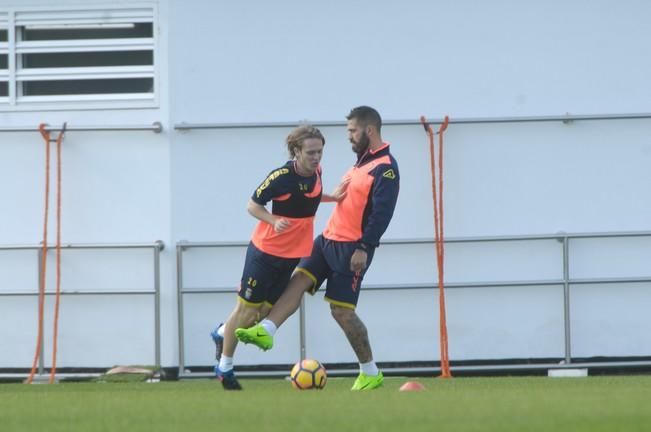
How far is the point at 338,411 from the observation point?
24.3ft

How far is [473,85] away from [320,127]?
1353mm

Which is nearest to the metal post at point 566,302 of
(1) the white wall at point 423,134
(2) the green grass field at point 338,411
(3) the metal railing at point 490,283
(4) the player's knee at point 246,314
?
(3) the metal railing at point 490,283

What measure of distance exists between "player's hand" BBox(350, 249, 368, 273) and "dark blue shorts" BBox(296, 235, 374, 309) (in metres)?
0.07

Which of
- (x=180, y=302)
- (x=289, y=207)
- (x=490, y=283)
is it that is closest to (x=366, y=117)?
(x=289, y=207)

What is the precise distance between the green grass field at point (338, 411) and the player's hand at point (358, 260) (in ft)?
3.66

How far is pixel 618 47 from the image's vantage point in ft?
42.7

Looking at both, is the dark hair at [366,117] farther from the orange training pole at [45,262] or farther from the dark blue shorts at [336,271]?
the orange training pole at [45,262]

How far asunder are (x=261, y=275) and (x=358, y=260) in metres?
0.69

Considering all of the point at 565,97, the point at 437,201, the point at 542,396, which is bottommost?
the point at 542,396

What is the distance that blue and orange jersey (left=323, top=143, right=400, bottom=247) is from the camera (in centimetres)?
1036

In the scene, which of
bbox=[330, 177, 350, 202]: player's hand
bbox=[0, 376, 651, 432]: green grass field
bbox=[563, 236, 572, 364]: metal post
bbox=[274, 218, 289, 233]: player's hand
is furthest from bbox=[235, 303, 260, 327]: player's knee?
bbox=[563, 236, 572, 364]: metal post

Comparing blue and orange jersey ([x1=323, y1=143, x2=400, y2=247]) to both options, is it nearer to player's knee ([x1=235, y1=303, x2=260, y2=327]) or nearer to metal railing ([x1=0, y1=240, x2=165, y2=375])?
player's knee ([x1=235, y1=303, x2=260, y2=327])

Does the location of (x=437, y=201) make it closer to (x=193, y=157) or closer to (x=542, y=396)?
(x=193, y=157)

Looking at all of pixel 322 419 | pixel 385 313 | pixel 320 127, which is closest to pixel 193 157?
pixel 320 127
